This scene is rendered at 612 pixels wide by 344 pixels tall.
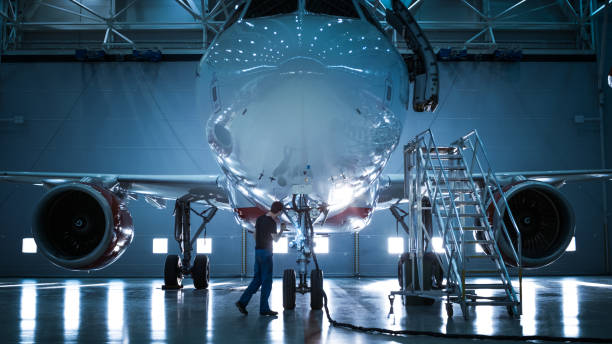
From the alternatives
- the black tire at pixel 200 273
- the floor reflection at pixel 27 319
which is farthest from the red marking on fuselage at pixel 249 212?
the black tire at pixel 200 273

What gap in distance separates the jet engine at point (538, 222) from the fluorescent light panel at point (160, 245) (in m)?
11.0

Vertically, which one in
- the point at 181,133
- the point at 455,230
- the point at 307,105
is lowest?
the point at 455,230

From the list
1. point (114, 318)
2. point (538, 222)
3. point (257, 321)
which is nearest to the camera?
point (257, 321)

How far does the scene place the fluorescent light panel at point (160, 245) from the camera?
54.1 feet

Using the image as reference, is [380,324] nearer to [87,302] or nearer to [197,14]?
[87,302]

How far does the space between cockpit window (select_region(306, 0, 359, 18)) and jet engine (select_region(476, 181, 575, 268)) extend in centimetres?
330

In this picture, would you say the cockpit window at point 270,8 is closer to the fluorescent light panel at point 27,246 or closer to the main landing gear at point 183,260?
the main landing gear at point 183,260

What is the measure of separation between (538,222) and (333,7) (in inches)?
175

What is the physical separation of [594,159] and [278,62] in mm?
15377

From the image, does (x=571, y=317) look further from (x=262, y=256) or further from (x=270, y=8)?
(x=270, y=8)

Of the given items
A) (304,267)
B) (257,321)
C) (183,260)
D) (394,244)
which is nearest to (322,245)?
(394,244)

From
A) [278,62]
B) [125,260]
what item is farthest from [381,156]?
[125,260]

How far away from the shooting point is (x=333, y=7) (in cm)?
601

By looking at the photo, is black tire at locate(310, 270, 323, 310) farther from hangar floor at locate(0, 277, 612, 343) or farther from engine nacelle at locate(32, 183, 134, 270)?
engine nacelle at locate(32, 183, 134, 270)
